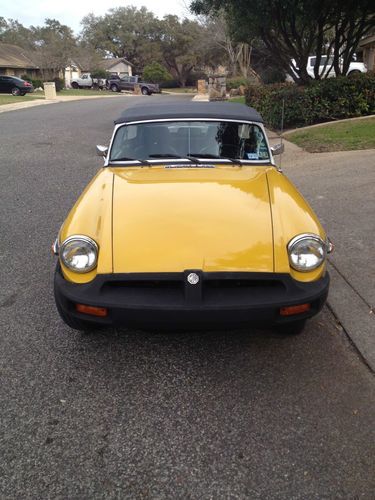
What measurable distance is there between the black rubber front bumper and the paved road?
0.41m

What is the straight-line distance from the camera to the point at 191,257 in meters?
2.77

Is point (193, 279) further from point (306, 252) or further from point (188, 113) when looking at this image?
point (188, 113)

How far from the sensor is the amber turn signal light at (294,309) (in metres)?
2.76

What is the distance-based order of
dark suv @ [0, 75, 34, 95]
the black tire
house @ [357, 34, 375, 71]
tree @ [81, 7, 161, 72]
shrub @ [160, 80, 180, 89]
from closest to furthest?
1. the black tire
2. house @ [357, 34, 375, 71]
3. dark suv @ [0, 75, 34, 95]
4. shrub @ [160, 80, 180, 89]
5. tree @ [81, 7, 161, 72]

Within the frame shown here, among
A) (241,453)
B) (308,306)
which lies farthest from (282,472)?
(308,306)

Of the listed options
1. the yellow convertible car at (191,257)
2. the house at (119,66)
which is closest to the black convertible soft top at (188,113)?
the yellow convertible car at (191,257)

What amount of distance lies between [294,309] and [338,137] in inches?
355

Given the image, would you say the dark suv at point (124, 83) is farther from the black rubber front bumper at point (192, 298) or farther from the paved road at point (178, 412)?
the black rubber front bumper at point (192, 298)

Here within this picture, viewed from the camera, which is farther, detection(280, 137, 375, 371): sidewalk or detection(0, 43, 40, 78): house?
detection(0, 43, 40, 78): house

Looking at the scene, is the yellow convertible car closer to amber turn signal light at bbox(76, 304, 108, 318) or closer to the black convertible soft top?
amber turn signal light at bbox(76, 304, 108, 318)

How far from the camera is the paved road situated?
7.11 ft

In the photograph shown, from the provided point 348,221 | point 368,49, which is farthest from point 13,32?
point 348,221

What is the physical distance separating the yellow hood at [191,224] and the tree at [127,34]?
7909 centimetres

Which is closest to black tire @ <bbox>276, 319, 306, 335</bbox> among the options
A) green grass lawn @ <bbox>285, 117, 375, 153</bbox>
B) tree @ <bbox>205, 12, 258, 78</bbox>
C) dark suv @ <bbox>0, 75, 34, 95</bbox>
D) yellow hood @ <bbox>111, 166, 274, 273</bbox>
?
yellow hood @ <bbox>111, 166, 274, 273</bbox>
